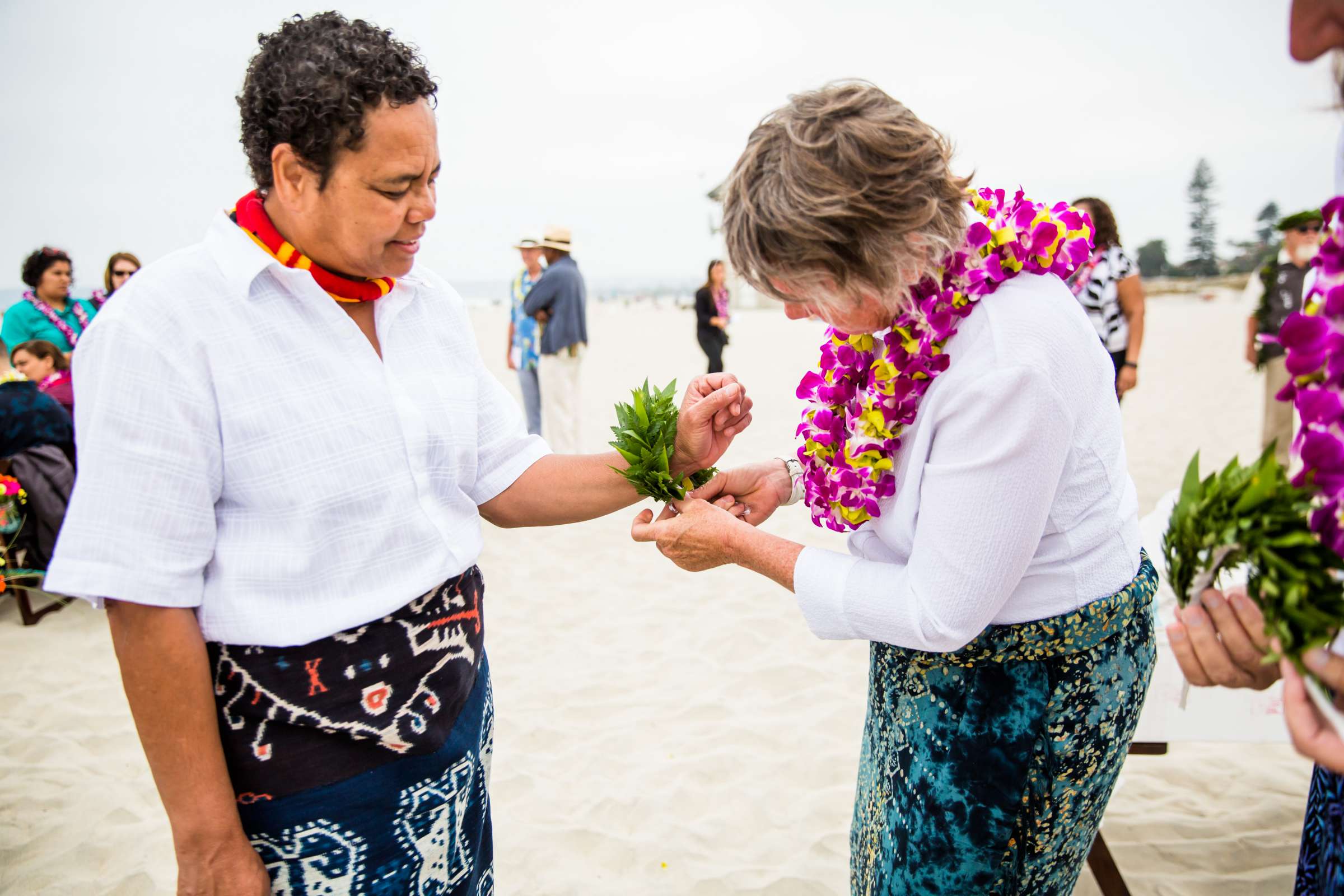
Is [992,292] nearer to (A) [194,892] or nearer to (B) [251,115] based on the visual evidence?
(B) [251,115]

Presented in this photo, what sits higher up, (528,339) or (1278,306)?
(1278,306)

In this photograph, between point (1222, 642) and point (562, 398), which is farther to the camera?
point (562, 398)

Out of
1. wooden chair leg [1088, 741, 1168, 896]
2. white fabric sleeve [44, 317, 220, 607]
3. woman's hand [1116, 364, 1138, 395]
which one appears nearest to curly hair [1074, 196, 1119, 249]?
woman's hand [1116, 364, 1138, 395]

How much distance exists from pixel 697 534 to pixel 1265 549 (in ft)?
3.74

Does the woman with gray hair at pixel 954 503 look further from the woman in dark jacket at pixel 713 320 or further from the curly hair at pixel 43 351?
the woman in dark jacket at pixel 713 320

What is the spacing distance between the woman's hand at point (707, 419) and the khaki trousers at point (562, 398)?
5.61 m

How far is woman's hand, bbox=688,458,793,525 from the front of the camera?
223cm

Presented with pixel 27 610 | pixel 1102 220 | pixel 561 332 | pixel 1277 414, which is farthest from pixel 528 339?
pixel 1277 414

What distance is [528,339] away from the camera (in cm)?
816

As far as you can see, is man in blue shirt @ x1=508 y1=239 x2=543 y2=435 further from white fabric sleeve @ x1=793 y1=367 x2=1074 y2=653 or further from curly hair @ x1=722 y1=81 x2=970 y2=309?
white fabric sleeve @ x1=793 y1=367 x2=1074 y2=653

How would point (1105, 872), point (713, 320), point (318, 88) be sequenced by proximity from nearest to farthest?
point (318, 88) → point (1105, 872) → point (713, 320)

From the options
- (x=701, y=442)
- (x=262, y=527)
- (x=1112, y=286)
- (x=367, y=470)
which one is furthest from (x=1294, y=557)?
(x=1112, y=286)

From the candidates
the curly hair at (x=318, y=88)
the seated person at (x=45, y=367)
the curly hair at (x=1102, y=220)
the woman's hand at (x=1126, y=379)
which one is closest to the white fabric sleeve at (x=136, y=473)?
the curly hair at (x=318, y=88)

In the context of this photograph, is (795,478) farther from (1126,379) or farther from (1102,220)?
(1126,379)
